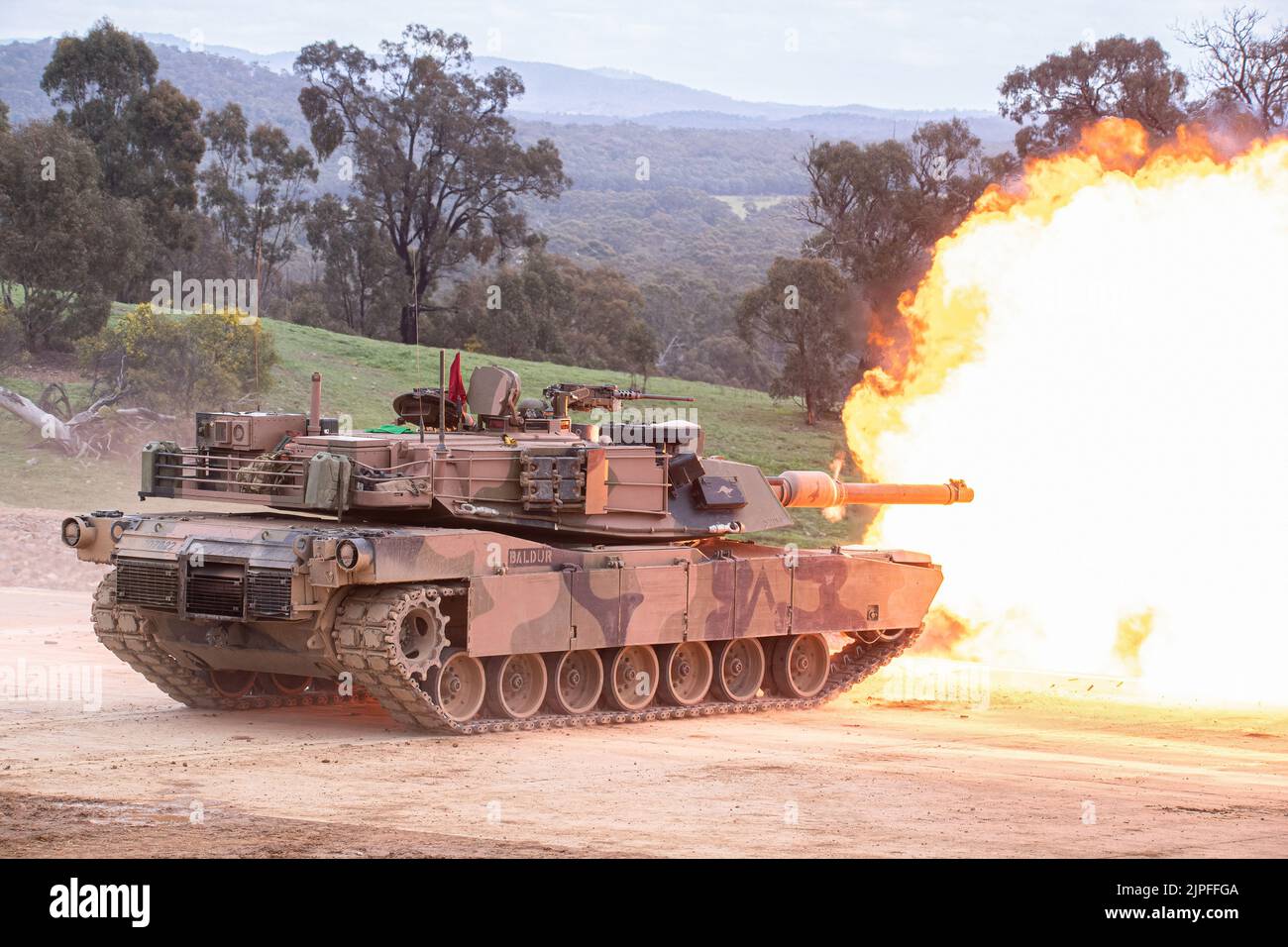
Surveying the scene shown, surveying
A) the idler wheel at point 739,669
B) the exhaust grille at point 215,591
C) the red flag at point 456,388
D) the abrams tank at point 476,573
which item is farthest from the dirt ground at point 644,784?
the red flag at point 456,388

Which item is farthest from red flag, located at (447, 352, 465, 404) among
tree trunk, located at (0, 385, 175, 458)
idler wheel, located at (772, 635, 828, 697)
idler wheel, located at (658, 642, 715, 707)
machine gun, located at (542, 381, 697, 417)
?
tree trunk, located at (0, 385, 175, 458)

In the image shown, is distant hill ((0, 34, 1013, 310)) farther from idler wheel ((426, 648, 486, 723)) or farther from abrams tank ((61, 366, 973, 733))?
idler wheel ((426, 648, 486, 723))

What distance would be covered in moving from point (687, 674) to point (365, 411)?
28343 millimetres

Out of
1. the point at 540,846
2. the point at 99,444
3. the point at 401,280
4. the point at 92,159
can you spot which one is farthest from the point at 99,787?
the point at 401,280

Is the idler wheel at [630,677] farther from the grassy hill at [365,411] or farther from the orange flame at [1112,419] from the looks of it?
the grassy hill at [365,411]

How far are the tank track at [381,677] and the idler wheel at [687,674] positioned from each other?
19cm

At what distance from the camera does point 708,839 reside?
40.7 ft

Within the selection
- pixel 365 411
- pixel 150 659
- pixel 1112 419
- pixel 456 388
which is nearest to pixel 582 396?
pixel 456 388

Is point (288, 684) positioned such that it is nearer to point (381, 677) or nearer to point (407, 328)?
point (381, 677)

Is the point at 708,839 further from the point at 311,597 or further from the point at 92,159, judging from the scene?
the point at 92,159

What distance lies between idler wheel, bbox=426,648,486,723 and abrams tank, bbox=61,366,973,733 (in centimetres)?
3

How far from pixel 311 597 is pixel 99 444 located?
27.1m

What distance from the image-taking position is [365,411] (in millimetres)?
47156

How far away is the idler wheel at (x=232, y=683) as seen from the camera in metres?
19.0
